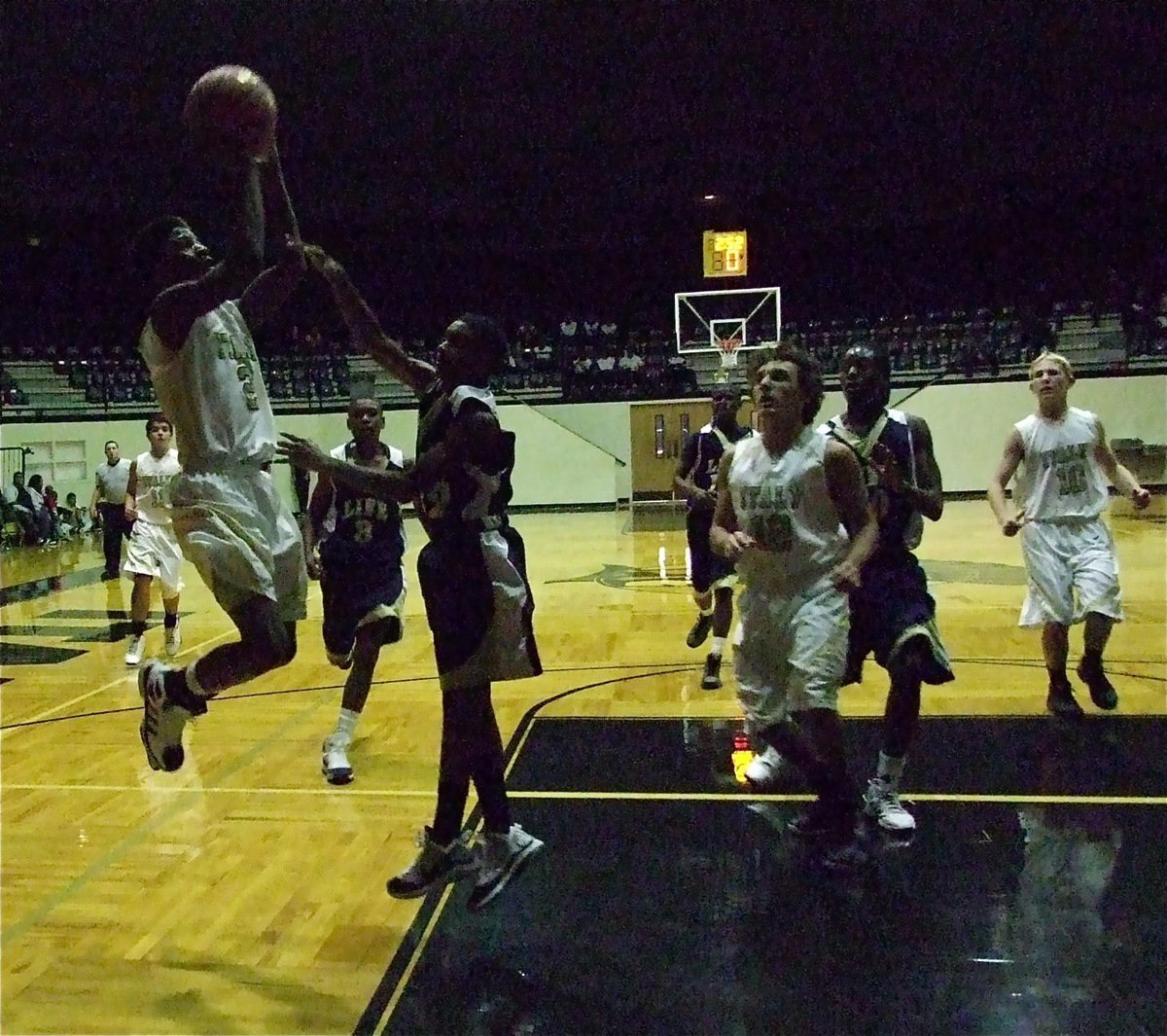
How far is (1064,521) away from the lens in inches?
190

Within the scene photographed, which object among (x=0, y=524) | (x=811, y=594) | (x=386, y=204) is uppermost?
(x=386, y=204)

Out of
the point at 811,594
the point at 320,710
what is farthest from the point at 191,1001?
the point at 320,710

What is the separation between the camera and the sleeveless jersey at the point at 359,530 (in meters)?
4.36

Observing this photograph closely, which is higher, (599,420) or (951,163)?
(951,163)

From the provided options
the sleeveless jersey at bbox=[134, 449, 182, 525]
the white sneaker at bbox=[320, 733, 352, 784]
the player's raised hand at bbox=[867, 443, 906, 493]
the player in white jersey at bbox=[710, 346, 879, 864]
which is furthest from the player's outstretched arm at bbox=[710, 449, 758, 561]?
the sleeveless jersey at bbox=[134, 449, 182, 525]

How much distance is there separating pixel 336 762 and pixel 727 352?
47.1 ft

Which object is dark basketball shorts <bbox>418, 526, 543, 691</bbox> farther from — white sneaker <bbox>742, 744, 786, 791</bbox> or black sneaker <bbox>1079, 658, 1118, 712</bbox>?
black sneaker <bbox>1079, 658, 1118, 712</bbox>

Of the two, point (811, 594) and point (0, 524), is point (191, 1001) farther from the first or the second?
point (0, 524)

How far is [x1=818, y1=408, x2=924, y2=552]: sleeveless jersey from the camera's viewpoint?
11.2 feet

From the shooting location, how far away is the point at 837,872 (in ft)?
9.89

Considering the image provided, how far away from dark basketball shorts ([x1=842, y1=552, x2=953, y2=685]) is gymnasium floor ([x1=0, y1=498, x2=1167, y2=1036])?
0.57 metres

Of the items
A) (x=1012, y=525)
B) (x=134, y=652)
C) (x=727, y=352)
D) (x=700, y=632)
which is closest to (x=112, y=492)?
(x=134, y=652)

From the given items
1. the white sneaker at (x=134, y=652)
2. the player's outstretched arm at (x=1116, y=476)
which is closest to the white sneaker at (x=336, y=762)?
the white sneaker at (x=134, y=652)

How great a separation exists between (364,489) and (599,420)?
18.8 metres
